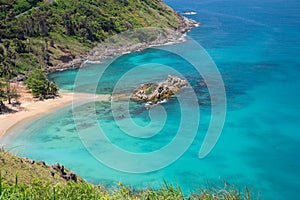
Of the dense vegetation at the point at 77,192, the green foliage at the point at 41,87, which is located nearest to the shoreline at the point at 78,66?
the green foliage at the point at 41,87

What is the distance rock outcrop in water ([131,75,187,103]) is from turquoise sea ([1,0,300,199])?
181 cm

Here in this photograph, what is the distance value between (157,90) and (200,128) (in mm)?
11991

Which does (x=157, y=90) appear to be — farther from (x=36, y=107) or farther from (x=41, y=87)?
(x=36, y=107)

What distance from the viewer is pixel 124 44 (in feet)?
288

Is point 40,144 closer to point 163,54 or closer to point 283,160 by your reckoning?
point 283,160

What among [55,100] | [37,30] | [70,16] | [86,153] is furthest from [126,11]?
[86,153]

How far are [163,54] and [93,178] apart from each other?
180 ft

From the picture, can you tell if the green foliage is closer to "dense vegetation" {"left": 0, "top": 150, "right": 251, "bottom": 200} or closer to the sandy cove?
the sandy cove

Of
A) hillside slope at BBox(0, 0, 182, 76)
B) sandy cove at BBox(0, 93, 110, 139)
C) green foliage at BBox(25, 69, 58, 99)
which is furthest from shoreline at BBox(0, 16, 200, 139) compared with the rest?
hillside slope at BBox(0, 0, 182, 76)

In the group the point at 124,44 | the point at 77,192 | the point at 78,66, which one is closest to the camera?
the point at 77,192

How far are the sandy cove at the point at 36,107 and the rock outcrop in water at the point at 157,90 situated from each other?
457 cm

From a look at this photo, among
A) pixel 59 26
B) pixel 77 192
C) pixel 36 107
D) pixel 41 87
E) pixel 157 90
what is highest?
pixel 59 26

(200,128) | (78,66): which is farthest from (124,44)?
(200,128)

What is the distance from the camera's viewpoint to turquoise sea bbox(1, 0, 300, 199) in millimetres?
33469
